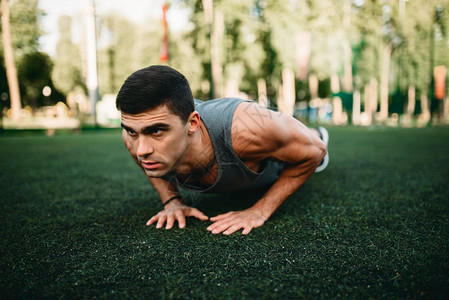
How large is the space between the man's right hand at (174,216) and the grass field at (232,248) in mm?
51

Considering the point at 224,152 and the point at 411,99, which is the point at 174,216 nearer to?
the point at 224,152

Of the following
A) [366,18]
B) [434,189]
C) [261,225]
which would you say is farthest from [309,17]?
[261,225]

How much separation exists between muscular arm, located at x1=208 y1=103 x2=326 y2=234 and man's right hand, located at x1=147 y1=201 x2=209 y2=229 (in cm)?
16

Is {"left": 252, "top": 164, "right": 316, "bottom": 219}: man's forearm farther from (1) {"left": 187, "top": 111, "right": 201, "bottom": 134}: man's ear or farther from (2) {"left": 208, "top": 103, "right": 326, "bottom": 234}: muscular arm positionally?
(1) {"left": 187, "top": 111, "right": 201, "bottom": 134}: man's ear

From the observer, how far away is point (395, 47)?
834 inches

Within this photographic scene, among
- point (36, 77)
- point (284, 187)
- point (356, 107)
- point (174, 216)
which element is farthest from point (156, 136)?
point (36, 77)

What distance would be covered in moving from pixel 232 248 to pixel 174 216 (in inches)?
21.2

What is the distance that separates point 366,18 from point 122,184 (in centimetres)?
2086

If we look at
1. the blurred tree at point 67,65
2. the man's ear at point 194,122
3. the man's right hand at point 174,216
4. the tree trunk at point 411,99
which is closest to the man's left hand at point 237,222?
the man's right hand at point 174,216

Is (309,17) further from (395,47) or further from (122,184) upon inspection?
(122,184)

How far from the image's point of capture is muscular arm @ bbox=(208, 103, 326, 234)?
1.69 m

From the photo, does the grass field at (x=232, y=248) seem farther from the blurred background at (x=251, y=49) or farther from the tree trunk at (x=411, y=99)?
the tree trunk at (x=411, y=99)

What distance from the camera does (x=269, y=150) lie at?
1771 millimetres

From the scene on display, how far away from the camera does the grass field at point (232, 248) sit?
1147 mm
